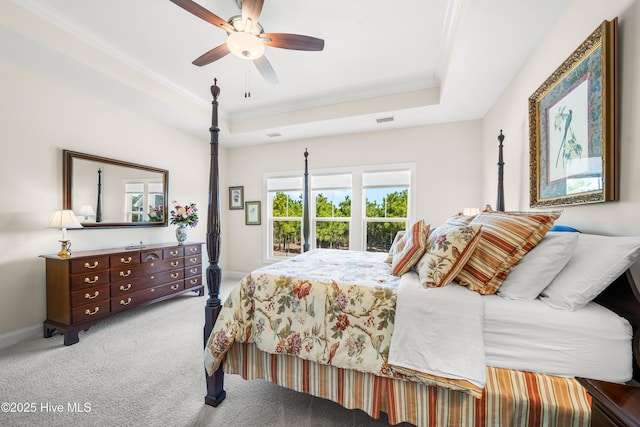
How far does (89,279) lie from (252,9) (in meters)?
2.96

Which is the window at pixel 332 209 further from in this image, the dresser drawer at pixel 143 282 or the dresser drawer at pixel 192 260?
the dresser drawer at pixel 143 282

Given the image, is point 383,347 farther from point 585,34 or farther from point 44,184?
point 44,184

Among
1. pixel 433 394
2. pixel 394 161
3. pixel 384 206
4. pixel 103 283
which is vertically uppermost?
pixel 394 161

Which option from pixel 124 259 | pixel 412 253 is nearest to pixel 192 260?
pixel 124 259

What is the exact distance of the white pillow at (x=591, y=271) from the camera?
1.09m

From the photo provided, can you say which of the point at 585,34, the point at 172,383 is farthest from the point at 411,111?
the point at 172,383

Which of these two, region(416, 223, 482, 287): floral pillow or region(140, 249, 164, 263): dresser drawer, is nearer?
region(416, 223, 482, 287): floral pillow

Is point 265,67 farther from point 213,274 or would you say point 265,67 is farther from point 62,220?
point 62,220

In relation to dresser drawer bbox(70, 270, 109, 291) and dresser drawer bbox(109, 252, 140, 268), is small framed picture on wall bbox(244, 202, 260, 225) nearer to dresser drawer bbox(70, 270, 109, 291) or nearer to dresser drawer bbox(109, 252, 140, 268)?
dresser drawer bbox(109, 252, 140, 268)

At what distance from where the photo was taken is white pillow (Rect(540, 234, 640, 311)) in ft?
3.57

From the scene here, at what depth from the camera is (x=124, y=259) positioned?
9.67 ft

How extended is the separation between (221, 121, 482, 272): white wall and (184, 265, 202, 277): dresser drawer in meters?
1.17

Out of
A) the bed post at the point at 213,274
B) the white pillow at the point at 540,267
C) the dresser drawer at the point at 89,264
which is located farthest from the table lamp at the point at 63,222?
the white pillow at the point at 540,267

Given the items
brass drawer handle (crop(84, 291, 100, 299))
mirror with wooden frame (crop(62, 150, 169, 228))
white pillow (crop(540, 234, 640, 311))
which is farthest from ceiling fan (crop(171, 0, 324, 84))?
brass drawer handle (crop(84, 291, 100, 299))
